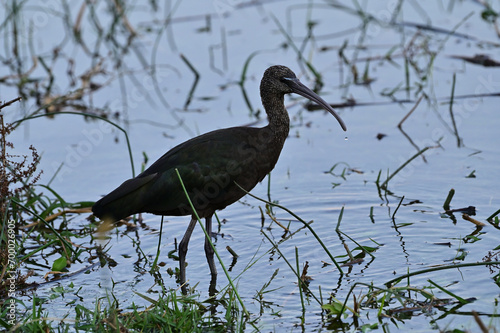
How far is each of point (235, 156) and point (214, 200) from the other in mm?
339

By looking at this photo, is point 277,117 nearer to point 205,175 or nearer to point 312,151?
point 205,175

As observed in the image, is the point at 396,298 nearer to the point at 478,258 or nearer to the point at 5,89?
the point at 478,258

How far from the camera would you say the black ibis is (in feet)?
19.5

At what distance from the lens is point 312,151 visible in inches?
334

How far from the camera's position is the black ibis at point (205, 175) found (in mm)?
5957

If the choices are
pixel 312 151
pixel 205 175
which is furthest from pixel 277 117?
pixel 312 151

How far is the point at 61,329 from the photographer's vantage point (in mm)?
5145

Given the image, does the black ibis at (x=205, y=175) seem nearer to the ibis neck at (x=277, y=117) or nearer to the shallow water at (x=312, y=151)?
the ibis neck at (x=277, y=117)

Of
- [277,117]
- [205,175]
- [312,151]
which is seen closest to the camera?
[205,175]

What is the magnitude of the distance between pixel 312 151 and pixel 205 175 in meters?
2.70

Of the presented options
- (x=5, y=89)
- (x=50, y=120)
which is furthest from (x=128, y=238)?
(x=5, y=89)

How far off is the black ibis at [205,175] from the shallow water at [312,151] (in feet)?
1.15

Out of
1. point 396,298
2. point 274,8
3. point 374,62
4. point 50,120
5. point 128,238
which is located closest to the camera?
point 396,298

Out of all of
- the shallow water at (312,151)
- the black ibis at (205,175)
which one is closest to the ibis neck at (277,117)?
the black ibis at (205,175)
